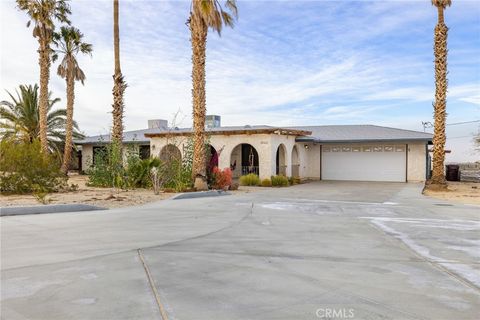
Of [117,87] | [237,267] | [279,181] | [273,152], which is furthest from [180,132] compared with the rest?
[237,267]

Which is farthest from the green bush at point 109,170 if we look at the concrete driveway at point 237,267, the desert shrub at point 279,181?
the concrete driveway at point 237,267

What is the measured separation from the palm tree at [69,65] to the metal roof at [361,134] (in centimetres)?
1741

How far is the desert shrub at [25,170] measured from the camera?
1565 cm

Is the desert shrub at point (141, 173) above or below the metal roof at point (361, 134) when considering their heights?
below

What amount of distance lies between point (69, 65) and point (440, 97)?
1051 inches

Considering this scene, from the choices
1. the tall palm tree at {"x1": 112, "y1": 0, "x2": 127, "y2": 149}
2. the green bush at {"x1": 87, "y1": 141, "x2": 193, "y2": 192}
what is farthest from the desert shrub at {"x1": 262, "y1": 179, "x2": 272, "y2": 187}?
the tall palm tree at {"x1": 112, "y1": 0, "x2": 127, "y2": 149}

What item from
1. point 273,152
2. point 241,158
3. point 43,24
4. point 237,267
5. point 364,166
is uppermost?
point 43,24

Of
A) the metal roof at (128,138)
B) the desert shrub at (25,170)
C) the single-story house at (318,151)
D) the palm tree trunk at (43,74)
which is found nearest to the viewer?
the desert shrub at (25,170)

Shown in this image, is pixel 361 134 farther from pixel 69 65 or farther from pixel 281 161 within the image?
pixel 69 65

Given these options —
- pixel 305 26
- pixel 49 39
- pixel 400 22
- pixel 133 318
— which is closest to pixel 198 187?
pixel 305 26

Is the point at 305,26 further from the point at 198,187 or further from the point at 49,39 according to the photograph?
the point at 49,39

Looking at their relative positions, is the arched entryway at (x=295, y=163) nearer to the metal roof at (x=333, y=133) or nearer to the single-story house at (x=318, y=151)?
the single-story house at (x=318, y=151)

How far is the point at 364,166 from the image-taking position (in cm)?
2823

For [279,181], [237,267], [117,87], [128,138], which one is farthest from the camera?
[128,138]
